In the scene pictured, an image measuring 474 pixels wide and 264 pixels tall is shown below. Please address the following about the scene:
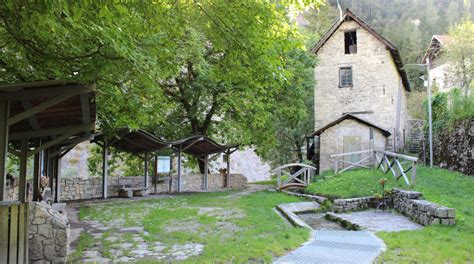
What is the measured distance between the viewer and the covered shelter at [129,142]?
43.3 ft

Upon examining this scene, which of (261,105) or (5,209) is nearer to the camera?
(5,209)

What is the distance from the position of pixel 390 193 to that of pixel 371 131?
9940 millimetres

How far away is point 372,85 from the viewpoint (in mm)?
21641

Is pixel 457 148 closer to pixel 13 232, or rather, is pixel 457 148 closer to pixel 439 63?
pixel 439 63

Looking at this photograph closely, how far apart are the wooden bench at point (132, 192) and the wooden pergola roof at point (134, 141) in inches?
62.6

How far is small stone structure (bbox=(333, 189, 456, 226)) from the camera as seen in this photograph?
298 inches

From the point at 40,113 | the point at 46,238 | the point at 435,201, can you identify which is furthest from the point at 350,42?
the point at 46,238

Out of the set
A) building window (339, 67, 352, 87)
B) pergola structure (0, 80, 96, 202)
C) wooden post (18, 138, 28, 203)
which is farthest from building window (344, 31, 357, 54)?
wooden post (18, 138, 28, 203)

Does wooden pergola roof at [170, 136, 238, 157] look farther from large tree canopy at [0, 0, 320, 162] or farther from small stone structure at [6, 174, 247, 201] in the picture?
large tree canopy at [0, 0, 320, 162]

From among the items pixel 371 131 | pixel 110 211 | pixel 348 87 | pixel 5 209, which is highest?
pixel 348 87

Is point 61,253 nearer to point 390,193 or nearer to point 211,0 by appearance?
point 211,0

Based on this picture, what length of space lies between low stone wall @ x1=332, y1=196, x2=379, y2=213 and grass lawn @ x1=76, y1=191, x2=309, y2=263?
1.89 metres

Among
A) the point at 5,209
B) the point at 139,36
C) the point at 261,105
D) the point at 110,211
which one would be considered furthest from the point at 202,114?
the point at 5,209

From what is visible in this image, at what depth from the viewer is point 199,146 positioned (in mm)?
18031
